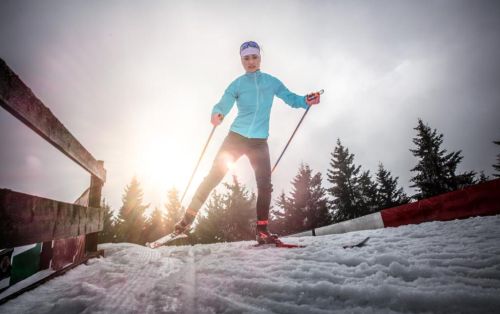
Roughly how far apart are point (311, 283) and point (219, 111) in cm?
325

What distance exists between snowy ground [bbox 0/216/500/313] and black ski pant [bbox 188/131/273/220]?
1.75 metres

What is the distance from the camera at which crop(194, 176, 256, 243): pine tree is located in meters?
24.9

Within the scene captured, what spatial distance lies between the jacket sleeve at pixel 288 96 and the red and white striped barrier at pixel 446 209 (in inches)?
96.5

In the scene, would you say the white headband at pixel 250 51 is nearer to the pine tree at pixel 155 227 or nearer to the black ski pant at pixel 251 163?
the black ski pant at pixel 251 163

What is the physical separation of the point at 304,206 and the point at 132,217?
2439 centimetres

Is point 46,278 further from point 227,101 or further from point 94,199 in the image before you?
point 227,101

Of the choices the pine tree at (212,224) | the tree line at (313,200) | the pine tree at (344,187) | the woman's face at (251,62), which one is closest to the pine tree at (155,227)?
the tree line at (313,200)

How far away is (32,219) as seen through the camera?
5.39 feet

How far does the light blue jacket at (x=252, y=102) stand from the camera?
4.11 metres

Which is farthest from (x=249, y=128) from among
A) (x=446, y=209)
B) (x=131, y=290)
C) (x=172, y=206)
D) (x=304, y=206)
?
(x=172, y=206)

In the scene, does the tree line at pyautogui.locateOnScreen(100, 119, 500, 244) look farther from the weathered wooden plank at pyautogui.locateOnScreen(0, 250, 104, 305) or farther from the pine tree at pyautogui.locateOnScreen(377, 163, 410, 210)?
the weathered wooden plank at pyautogui.locateOnScreen(0, 250, 104, 305)

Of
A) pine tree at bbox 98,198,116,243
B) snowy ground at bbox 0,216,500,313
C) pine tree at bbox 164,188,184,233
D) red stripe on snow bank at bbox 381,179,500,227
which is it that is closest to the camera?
snowy ground at bbox 0,216,500,313

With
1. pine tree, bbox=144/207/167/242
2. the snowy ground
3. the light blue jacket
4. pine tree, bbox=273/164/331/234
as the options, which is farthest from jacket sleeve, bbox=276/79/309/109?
pine tree, bbox=144/207/167/242

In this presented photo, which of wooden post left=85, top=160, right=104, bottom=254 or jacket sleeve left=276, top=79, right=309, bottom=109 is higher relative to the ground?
jacket sleeve left=276, top=79, right=309, bottom=109
